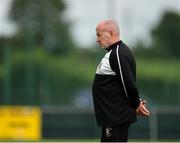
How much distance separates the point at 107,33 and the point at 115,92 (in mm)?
451

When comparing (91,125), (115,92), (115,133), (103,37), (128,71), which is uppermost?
(103,37)

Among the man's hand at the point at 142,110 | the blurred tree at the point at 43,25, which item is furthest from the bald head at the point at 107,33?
the blurred tree at the point at 43,25

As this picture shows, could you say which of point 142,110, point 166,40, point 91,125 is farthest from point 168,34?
point 142,110

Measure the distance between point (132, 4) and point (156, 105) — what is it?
2.60 meters

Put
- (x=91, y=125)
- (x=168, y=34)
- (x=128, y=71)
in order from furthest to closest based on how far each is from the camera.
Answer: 1. (x=168, y=34)
2. (x=91, y=125)
3. (x=128, y=71)

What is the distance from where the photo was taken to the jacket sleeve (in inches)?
239

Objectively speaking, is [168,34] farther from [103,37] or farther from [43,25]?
[103,37]

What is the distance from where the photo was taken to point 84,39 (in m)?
19.6

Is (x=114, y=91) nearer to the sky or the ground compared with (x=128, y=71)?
nearer to the ground

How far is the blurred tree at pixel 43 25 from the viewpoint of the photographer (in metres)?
19.4

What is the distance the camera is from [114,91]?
612 cm

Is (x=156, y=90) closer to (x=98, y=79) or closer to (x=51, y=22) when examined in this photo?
(x=51, y=22)

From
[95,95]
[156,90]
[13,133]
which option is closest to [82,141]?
[13,133]

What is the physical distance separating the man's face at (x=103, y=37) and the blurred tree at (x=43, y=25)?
1317 cm
